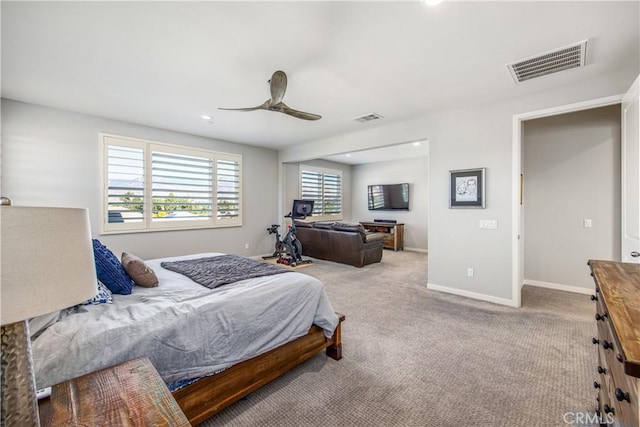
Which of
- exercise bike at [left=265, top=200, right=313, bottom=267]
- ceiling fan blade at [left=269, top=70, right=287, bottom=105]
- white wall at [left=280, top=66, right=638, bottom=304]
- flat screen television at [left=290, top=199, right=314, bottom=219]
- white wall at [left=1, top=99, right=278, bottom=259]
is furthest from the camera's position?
flat screen television at [left=290, top=199, right=314, bottom=219]

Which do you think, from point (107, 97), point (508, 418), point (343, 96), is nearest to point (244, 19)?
point (343, 96)

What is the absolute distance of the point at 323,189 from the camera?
843cm

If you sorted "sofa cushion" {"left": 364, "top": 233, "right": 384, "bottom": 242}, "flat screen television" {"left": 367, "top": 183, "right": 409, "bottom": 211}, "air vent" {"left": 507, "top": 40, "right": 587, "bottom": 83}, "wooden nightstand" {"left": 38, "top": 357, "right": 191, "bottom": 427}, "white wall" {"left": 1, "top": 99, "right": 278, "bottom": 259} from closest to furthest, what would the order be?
1. "wooden nightstand" {"left": 38, "top": 357, "right": 191, "bottom": 427}
2. "air vent" {"left": 507, "top": 40, "right": 587, "bottom": 83}
3. "white wall" {"left": 1, "top": 99, "right": 278, "bottom": 259}
4. "sofa cushion" {"left": 364, "top": 233, "right": 384, "bottom": 242}
5. "flat screen television" {"left": 367, "top": 183, "right": 409, "bottom": 211}

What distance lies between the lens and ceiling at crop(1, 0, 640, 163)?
196cm

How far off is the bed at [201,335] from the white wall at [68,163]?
300 centimetres

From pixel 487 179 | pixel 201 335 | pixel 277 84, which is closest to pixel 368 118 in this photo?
pixel 487 179

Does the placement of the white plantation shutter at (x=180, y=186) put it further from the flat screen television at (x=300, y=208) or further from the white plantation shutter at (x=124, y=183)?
the flat screen television at (x=300, y=208)

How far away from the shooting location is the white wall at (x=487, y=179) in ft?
10.9

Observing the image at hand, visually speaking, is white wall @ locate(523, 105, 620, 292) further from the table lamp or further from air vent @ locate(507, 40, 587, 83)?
the table lamp

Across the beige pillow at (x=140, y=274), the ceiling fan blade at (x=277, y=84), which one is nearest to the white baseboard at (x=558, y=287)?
the ceiling fan blade at (x=277, y=84)

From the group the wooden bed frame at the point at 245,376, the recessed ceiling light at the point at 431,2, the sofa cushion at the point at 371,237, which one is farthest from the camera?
the sofa cushion at the point at 371,237

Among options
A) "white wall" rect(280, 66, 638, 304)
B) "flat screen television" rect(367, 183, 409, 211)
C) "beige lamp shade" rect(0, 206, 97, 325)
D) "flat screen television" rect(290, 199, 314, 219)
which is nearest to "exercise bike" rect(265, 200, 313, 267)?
"flat screen television" rect(290, 199, 314, 219)

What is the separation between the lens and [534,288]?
419 centimetres

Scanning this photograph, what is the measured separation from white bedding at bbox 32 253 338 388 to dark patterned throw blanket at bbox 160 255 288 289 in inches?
3.7
